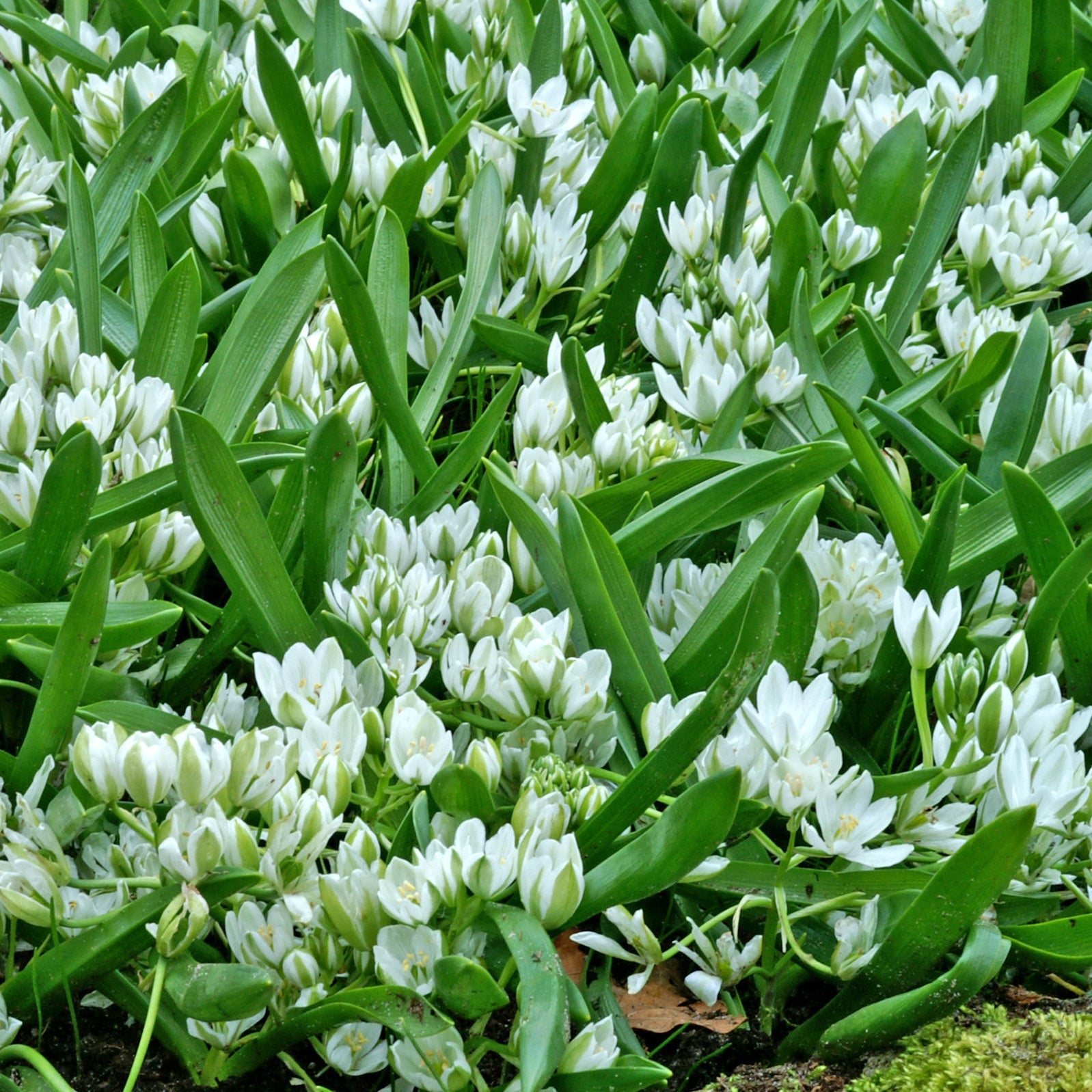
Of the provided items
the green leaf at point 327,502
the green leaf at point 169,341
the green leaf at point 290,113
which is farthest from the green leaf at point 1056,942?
the green leaf at point 290,113

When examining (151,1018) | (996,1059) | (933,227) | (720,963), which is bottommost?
(996,1059)

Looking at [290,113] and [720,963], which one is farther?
[290,113]

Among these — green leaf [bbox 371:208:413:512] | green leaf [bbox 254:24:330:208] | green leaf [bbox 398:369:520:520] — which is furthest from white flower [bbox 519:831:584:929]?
green leaf [bbox 254:24:330:208]

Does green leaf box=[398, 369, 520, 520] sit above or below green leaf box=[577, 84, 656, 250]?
below

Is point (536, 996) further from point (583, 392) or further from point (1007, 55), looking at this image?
point (1007, 55)

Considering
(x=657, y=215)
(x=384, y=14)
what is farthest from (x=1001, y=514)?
(x=384, y=14)

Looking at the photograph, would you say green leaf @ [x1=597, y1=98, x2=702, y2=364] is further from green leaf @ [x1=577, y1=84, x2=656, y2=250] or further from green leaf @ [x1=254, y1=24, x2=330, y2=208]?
green leaf @ [x1=254, y1=24, x2=330, y2=208]

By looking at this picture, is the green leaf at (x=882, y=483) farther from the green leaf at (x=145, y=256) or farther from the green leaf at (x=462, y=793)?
the green leaf at (x=145, y=256)

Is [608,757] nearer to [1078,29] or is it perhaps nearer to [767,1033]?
[767,1033]
